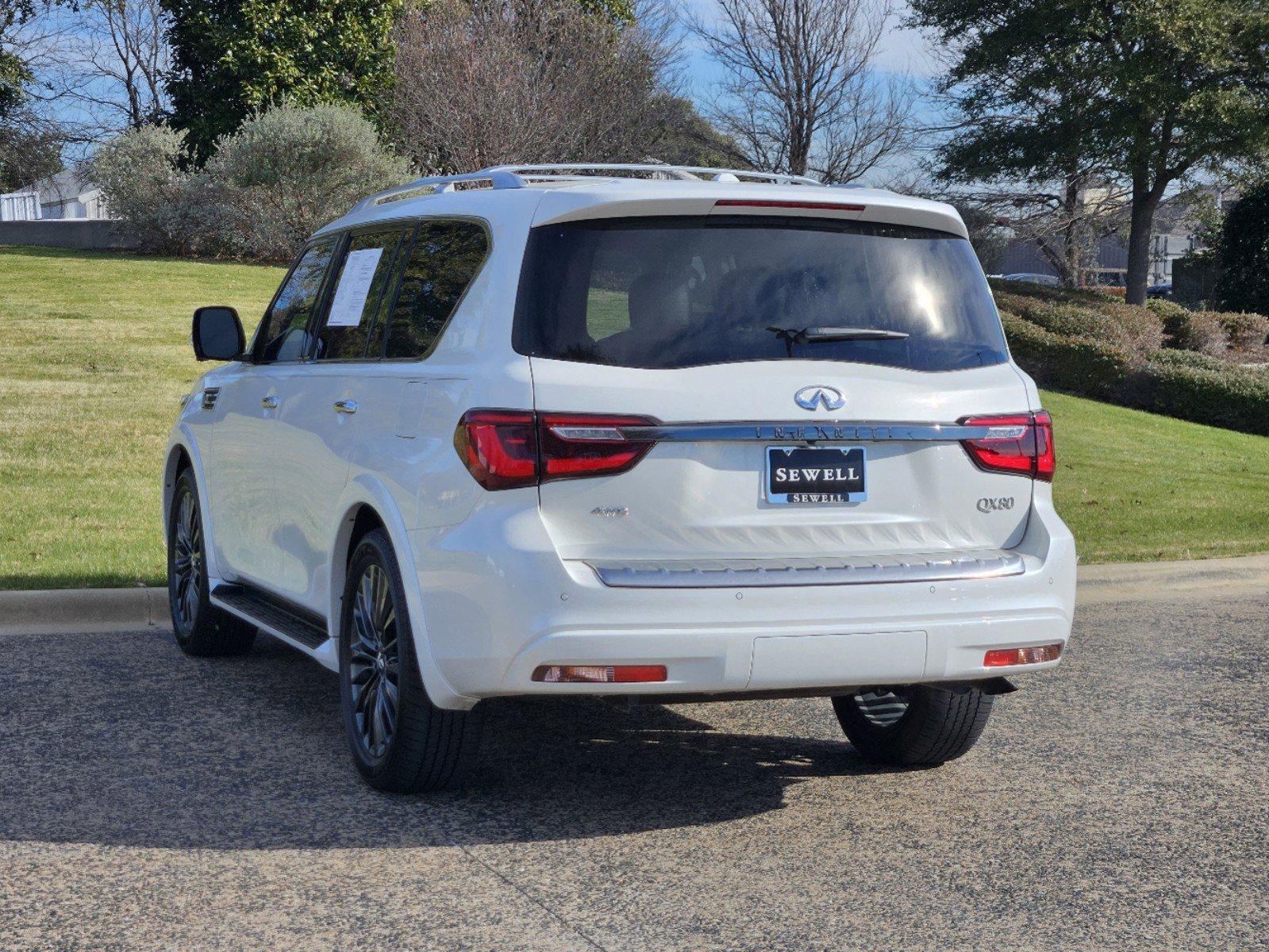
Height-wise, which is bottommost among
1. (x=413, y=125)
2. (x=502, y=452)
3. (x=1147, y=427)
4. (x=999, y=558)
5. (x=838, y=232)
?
(x=1147, y=427)

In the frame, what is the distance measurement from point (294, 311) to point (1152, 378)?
57.0ft

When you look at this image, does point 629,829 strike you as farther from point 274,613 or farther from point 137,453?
point 137,453

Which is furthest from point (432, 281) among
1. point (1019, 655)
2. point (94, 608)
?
point (94, 608)

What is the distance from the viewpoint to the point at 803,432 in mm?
4590

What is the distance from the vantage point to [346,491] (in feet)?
17.4

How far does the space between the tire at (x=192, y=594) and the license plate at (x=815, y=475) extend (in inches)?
137

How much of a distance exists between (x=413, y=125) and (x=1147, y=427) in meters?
19.8

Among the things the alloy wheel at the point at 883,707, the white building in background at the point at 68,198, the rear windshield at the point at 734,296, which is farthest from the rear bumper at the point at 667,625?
the white building in background at the point at 68,198

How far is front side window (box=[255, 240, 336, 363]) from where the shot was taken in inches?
252

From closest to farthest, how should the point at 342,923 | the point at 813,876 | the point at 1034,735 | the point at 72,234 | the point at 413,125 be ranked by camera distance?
the point at 342,923, the point at 813,876, the point at 1034,735, the point at 413,125, the point at 72,234

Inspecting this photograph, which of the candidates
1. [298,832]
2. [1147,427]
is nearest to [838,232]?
[298,832]

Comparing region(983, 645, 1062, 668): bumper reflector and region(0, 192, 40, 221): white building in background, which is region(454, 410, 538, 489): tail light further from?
region(0, 192, 40, 221): white building in background

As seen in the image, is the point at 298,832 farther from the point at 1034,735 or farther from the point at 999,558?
the point at 1034,735

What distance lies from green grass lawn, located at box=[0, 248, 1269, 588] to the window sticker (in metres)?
3.30
